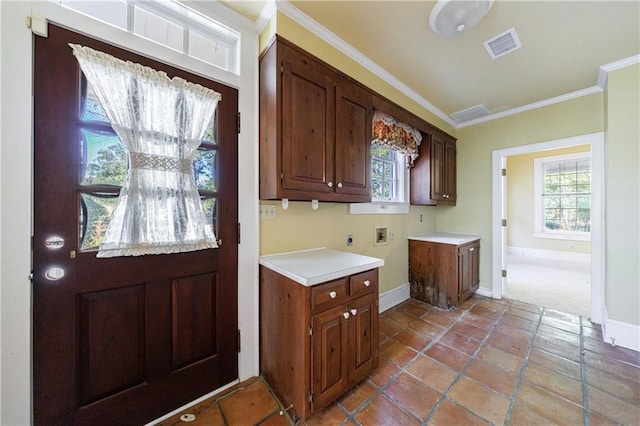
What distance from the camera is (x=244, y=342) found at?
5.46 ft

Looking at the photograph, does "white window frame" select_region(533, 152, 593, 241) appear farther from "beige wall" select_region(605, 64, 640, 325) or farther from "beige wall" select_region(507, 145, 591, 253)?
"beige wall" select_region(605, 64, 640, 325)

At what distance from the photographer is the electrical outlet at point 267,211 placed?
1.75 m

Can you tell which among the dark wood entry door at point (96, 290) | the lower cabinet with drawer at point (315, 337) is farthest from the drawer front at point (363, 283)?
the dark wood entry door at point (96, 290)

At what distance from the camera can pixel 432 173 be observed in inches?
120

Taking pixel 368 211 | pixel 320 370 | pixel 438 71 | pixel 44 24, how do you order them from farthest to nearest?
pixel 368 211 < pixel 438 71 < pixel 320 370 < pixel 44 24

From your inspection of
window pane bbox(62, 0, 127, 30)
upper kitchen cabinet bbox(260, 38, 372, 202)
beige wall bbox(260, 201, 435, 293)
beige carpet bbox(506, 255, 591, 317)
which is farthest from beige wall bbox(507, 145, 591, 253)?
window pane bbox(62, 0, 127, 30)

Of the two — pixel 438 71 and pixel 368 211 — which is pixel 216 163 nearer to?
pixel 368 211

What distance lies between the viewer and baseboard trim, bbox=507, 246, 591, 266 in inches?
202

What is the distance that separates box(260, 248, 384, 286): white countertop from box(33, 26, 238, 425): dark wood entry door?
0.43 meters

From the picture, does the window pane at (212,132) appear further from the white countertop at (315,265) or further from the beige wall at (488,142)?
the beige wall at (488,142)

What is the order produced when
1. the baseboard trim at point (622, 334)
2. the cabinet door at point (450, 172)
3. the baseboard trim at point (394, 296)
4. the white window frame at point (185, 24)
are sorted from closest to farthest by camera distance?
the white window frame at point (185, 24) < the baseboard trim at point (622, 334) < the baseboard trim at point (394, 296) < the cabinet door at point (450, 172)

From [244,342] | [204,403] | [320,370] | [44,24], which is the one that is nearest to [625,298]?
[320,370]

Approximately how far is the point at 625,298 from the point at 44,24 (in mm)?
4481

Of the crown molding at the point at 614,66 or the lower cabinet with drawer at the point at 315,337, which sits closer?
the lower cabinet with drawer at the point at 315,337
